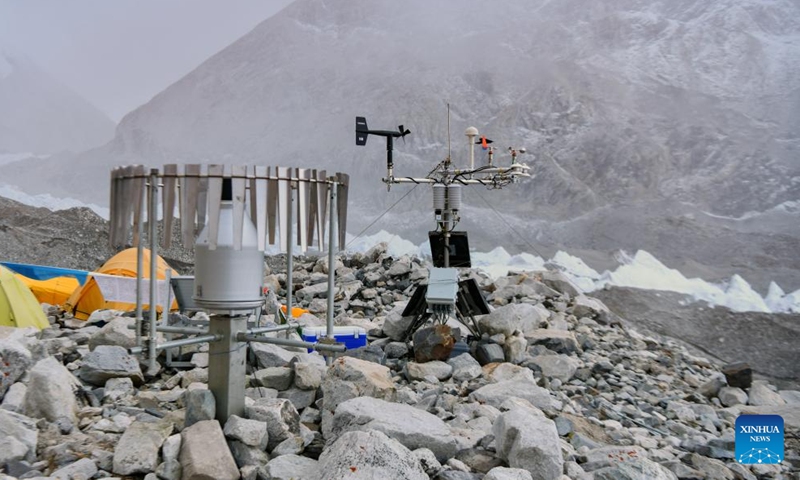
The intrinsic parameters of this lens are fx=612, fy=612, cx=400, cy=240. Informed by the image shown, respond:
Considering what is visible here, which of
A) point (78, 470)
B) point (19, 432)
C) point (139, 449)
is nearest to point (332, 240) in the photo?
point (139, 449)

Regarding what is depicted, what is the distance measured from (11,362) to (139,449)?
1.81 meters

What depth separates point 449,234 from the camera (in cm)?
831

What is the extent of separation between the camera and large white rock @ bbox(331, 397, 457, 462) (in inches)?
138

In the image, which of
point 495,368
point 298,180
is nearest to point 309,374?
point 298,180

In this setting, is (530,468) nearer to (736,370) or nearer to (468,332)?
(468,332)

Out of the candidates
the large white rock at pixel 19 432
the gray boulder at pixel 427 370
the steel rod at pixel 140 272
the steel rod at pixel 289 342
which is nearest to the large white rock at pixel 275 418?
the steel rod at pixel 289 342

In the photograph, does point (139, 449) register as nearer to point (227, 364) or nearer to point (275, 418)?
point (227, 364)

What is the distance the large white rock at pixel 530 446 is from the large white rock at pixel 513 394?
1.72 m

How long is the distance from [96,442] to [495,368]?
4549 mm

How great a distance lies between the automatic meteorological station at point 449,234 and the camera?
7.88 metres

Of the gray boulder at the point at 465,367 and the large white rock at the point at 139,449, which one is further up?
the large white rock at the point at 139,449

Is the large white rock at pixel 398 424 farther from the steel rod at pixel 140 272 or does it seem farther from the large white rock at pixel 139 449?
the steel rod at pixel 140 272

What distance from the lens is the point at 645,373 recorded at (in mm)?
9461

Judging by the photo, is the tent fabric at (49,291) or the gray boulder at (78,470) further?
the tent fabric at (49,291)
